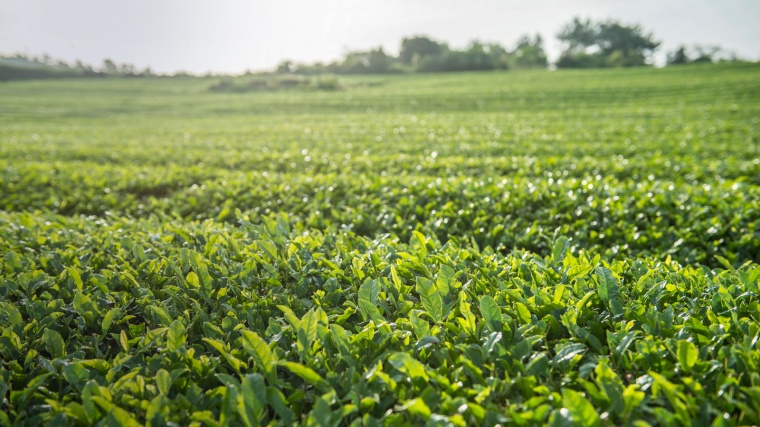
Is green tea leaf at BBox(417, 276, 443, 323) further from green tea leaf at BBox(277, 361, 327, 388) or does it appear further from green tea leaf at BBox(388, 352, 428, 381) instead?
green tea leaf at BBox(277, 361, 327, 388)

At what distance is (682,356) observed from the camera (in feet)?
6.06

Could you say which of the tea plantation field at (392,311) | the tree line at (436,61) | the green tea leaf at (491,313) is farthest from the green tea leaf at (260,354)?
the tree line at (436,61)

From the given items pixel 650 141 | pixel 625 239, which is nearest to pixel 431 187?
pixel 625 239

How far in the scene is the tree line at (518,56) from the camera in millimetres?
69188

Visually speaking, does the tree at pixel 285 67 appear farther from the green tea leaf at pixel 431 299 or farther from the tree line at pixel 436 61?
the green tea leaf at pixel 431 299

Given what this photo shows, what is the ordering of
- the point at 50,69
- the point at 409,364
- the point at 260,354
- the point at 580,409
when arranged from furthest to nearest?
the point at 50,69
the point at 260,354
the point at 409,364
the point at 580,409

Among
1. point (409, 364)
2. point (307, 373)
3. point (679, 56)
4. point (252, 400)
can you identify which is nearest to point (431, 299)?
point (409, 364)

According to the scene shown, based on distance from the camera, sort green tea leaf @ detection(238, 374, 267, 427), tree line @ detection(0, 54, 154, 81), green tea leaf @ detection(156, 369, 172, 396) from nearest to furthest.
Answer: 1. green tea leaf @ detection(238, 374, 267, 427)
2. green tea leaf @ detection(156, 369, 172, 396)
3. tree line @ detection(0, 54, 154, 81)

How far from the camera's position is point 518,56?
80250 mm

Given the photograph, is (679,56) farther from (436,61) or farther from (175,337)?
(175,337)

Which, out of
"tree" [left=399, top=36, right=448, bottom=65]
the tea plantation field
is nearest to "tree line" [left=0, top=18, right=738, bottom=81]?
"tree" [left=399, top=36, right=448, bottom=65]

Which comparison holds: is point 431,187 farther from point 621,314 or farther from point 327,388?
point 327,388

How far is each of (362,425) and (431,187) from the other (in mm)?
4475

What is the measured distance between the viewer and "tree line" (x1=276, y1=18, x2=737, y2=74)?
227 feet
